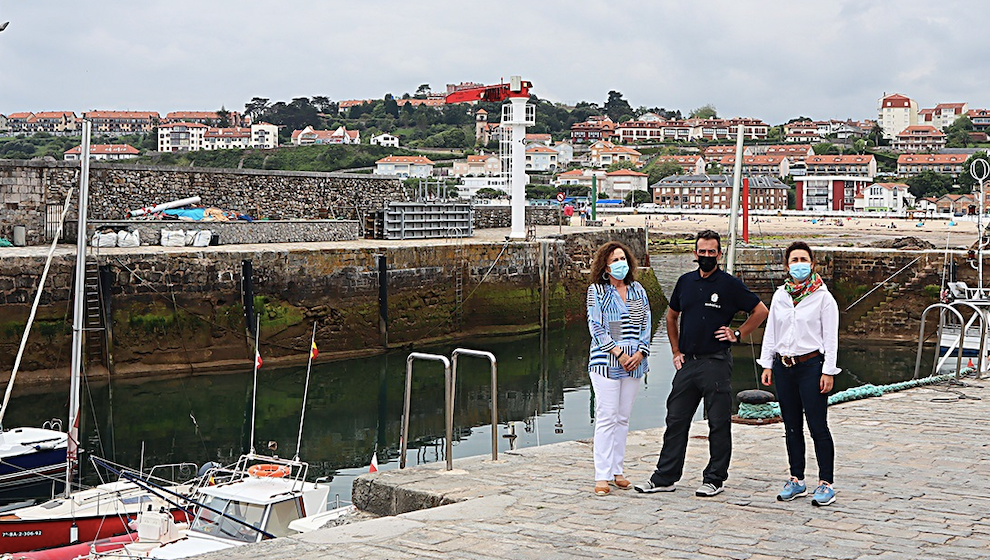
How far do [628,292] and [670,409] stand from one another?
749 mm

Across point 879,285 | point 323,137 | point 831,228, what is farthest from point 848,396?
point 323,137

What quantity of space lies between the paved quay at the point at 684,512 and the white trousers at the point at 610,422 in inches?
7.1

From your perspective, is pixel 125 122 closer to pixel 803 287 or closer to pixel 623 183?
pixel 623 183

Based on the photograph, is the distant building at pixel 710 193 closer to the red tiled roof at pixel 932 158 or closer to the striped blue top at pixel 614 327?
the red tiled roof at pixel 932 158

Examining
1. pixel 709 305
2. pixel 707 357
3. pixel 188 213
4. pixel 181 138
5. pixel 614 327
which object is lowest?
pixel 707 357

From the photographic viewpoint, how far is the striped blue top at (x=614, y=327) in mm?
6602

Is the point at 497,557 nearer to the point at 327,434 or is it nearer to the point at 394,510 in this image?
the point at 394,510

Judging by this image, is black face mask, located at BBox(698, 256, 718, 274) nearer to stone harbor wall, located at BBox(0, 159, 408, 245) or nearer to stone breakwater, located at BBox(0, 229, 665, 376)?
stone breakwater, located at BBox(0, 229, 665, 376)

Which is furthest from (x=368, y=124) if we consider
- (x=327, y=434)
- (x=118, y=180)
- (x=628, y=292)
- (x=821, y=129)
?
(x=628, y=292)

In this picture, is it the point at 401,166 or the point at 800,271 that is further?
the point at 401,166

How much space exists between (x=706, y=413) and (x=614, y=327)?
28.9 inches

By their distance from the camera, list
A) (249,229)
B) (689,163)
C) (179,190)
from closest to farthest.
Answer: (249,229), (179,190), (689,163)

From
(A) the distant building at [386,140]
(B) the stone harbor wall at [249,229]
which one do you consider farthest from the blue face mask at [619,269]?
(A) the distant building at [386,140]

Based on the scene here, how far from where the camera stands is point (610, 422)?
6.66 m
